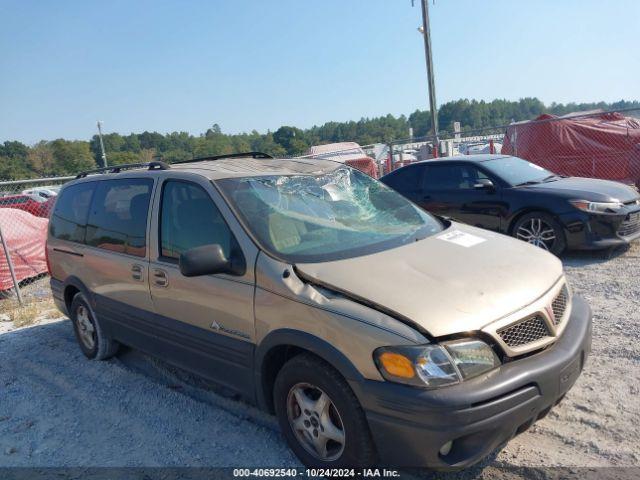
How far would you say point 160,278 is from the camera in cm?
366

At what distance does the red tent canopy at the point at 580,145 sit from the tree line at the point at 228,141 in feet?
91.1

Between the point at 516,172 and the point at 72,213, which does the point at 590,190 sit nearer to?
the point at 516,172

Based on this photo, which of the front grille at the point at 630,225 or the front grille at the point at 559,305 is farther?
the front grille at the point at 630,225

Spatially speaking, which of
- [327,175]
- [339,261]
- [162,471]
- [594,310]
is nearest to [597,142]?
[594,310]

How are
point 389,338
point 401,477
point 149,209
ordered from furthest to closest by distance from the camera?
point 149,209 < point 401,477 < point 389,338

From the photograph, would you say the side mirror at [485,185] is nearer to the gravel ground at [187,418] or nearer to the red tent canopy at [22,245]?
the gravel ground at [187,418]

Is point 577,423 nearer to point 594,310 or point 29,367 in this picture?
point 594,310

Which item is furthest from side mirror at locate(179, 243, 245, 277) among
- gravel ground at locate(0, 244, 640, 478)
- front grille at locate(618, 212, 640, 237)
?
front grille at locate(618, 212, 640, 237)

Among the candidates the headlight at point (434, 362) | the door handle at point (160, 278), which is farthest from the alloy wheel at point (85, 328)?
the headlight at point (434, 362)

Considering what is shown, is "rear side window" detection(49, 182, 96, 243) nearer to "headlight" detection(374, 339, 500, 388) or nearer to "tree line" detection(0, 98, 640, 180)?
"headlight" detection(374, 339, 500, 388)

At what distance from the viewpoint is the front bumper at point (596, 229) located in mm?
6543

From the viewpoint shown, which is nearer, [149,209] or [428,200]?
[149,209]

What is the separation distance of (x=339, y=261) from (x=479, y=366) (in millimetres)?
966

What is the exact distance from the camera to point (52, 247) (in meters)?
5.22
